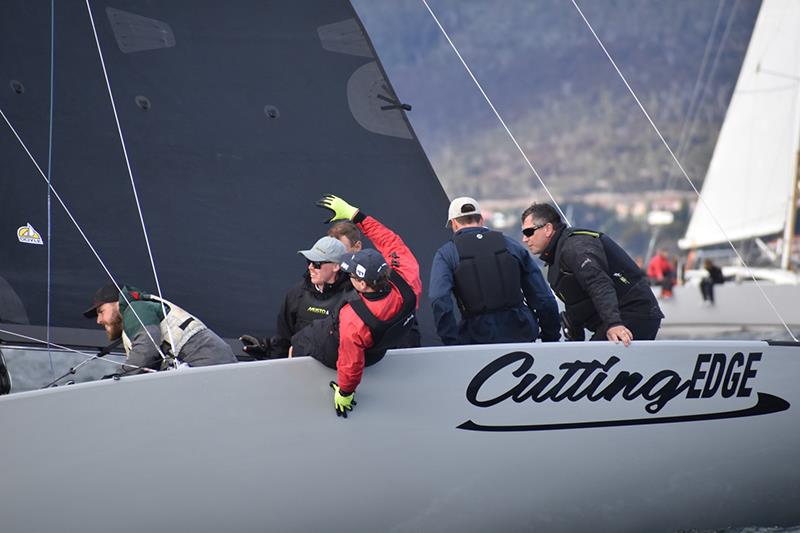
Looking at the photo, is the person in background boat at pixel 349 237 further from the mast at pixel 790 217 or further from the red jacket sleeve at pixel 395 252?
the mast at pixel 790 217

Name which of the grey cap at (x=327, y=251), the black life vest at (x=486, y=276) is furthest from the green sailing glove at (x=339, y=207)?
the black life vest at (x=486, y=276)

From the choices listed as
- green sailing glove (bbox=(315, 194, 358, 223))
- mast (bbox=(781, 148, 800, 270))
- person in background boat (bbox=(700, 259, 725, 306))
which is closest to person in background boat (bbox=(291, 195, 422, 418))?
green sailing glove (bbox=(315, 194, 358, 223))

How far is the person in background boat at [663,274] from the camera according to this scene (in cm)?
1733

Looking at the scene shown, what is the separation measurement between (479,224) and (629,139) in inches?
2211

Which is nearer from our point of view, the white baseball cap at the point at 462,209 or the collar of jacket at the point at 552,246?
the collar of jacket at the point at 552,246

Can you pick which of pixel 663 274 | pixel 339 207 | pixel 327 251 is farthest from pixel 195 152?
pixel 663 274

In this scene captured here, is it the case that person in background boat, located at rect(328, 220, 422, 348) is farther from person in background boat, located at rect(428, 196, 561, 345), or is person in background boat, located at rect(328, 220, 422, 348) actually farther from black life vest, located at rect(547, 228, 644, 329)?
black life vest, located at rect(547, 228, 644, 329)

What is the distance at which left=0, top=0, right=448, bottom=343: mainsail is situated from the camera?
16.3ft

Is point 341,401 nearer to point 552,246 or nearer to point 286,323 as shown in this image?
point 286,323

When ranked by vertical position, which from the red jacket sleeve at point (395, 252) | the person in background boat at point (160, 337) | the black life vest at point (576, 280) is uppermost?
the red jacket sleeve at point (395, 252)

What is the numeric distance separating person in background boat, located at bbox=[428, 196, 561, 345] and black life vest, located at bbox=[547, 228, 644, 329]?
140 mm

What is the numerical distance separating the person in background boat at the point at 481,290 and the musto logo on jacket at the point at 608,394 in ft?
1.12

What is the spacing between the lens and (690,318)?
16.9m

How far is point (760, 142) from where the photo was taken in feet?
71.6
